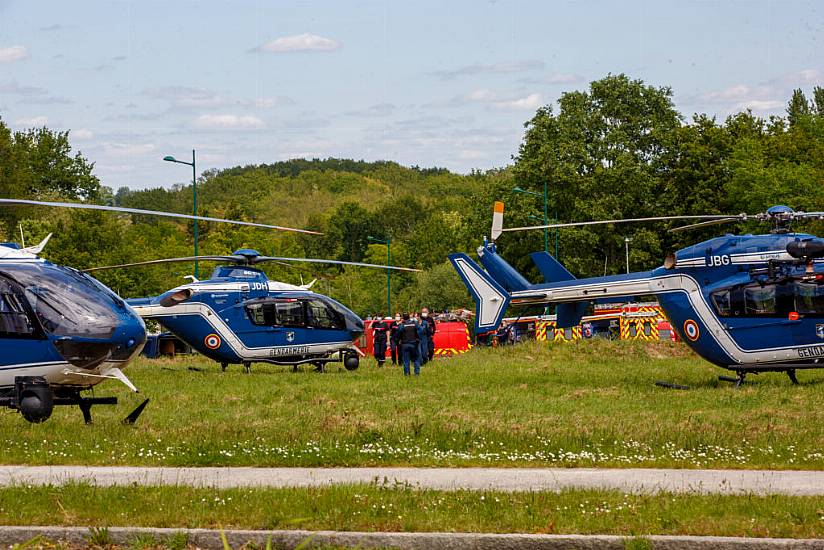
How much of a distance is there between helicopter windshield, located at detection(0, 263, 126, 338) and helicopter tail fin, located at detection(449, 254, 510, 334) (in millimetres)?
13169

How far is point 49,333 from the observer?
16219 millimetres

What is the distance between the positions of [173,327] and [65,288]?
1568cm

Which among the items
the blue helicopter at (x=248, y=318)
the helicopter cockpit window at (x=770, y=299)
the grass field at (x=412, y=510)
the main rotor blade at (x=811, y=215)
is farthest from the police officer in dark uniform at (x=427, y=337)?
the grass field at (x=412, y=510)

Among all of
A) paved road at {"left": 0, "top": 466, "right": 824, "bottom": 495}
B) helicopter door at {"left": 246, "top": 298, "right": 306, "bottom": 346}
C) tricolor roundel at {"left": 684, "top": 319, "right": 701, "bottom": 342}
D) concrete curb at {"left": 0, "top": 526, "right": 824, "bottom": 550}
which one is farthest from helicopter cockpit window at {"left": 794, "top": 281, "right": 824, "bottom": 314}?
concrete curb at {"left": 0, "top": 526, "right": 824, "bottom": 550}

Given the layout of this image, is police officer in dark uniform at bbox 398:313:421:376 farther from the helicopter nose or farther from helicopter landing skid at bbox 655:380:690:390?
the helicopter nose

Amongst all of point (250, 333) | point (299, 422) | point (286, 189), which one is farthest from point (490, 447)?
point (286, 189)

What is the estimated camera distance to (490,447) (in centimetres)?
1441

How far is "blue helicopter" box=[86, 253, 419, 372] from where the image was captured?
31781 millimetres

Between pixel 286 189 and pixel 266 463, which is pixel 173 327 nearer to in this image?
pixel 266 463

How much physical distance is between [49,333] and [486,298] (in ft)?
46.5

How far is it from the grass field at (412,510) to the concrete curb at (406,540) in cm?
28

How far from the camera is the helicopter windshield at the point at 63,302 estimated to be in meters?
16.2

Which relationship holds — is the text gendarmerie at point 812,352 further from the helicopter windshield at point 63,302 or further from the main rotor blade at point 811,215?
the helicopter windshield at point 63,302

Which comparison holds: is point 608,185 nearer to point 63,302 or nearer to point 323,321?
point 323,321
